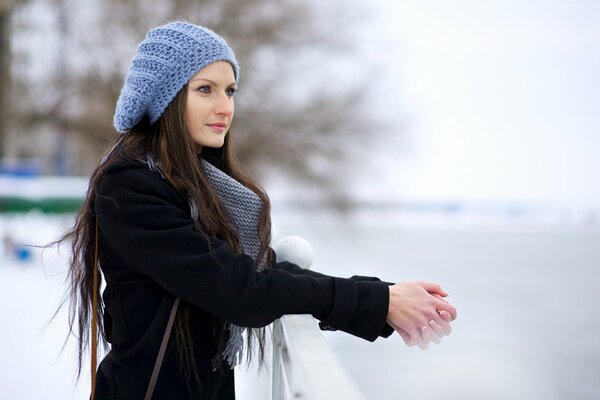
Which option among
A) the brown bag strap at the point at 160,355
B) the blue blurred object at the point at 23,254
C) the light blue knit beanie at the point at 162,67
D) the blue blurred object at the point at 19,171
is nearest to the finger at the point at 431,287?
the brown bag strap at the point at 160,355

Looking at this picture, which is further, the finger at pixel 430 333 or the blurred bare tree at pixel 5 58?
the blurred bare tree at pixel 5 58

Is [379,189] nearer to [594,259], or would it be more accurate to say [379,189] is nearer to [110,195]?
[594,259]

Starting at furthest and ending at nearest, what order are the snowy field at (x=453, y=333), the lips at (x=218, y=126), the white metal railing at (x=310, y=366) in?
1. the snowy field at (x=453, y=333)
2. the lips at (x=218, y=126)
3. the white metal railing at (x=310, y=366)

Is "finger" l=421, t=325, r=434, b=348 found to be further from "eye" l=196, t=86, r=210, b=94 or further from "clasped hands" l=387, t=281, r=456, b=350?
"eye" l=196, t=86, r=210, b=94

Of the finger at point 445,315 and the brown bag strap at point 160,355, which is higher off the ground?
the finger at point 445,315

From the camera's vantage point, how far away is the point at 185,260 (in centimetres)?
135

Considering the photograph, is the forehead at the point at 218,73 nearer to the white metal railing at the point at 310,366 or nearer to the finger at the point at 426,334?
the white metal railing at the point at 310,366

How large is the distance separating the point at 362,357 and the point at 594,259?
8.30 metres

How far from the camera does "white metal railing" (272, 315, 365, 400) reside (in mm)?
1007

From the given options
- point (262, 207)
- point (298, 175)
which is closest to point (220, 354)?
point (262, 207)

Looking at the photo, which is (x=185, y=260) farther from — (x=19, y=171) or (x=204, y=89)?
(x=19, y=171)

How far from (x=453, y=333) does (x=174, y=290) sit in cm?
517

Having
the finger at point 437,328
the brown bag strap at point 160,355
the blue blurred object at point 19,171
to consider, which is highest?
the blue blurred object at point 19,171

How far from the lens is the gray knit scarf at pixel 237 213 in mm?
1517
